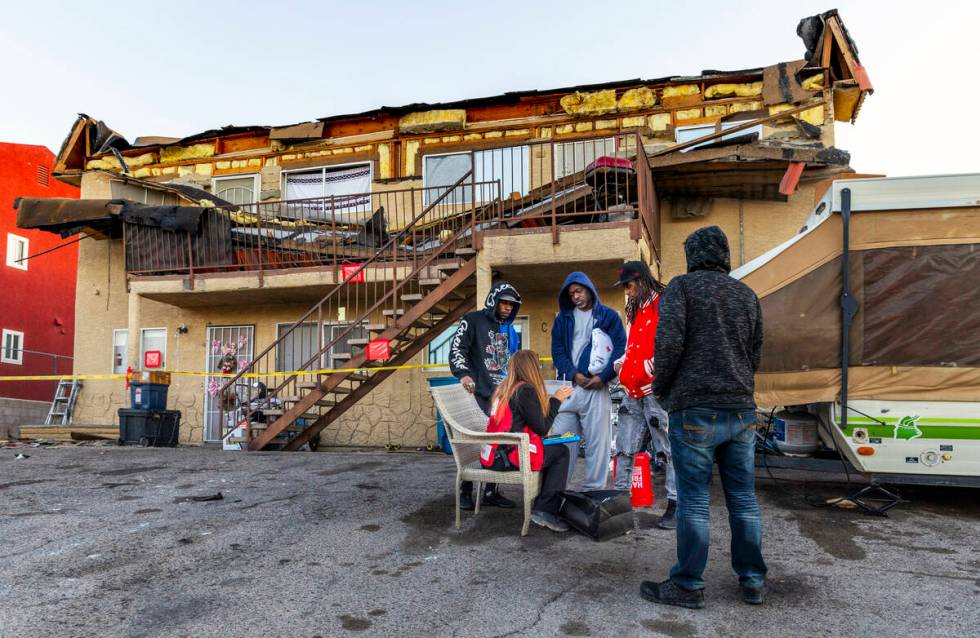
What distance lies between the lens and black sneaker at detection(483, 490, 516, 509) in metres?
5.34

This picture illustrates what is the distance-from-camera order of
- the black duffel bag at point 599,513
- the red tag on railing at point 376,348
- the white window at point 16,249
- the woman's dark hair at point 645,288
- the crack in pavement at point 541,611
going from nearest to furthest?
the crack in pavement at point 541,611
the black duffel bag at point 599,513
the woman's dark hair at point 645,288
the red tag on railing at point 376,348
the white window at point 16,249

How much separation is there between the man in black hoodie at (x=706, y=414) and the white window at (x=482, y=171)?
30.3 feet

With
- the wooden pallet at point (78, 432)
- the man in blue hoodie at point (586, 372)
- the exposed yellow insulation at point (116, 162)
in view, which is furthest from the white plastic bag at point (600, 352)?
the exposed yellow insulation at point (116, 162)

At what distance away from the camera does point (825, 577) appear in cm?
368

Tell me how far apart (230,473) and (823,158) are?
9.55m

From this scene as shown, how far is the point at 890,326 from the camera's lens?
5414 millimetres

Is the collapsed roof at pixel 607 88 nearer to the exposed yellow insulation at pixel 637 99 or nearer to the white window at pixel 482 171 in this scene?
the exposed yellow insulation at pixel 637 99

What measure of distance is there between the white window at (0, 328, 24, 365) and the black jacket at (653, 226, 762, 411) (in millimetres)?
22679

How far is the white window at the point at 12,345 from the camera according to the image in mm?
20609

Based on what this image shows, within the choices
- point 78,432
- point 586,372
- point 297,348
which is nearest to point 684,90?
point 297,348

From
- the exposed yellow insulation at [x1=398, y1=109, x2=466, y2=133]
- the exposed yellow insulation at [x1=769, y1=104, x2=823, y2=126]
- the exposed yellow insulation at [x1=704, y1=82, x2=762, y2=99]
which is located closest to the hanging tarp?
the exposed yellow insulation at [x1=769, y1=104, x2=823, y2=126]

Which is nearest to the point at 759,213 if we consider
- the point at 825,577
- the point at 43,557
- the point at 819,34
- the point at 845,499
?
the point at 819,34

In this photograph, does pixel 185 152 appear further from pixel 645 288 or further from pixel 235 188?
pixel 645 288

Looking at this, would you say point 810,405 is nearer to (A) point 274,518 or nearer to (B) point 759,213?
(A) point 274,518
